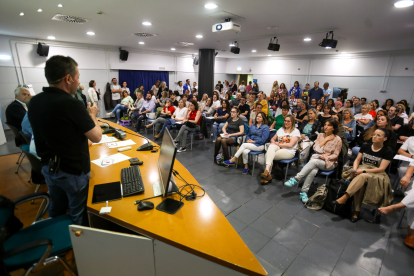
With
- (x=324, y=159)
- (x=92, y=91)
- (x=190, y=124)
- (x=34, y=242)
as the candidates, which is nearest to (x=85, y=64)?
(x=92, y=91)

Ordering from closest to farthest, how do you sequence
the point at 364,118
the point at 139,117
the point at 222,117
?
1. the point at 364,118
2. the point at 222,117
3. the point at 139,117

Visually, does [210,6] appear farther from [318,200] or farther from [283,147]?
[318,200]

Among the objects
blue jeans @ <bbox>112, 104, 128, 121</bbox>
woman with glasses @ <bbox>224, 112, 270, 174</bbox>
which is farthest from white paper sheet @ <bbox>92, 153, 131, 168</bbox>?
blue jeans @ <bbox>112, 104, 128, 121</bbox>

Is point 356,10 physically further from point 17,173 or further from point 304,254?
point 17,173

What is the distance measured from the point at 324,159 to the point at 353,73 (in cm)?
865

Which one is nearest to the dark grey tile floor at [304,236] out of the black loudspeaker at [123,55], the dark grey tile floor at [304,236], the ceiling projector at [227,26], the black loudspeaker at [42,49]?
the dark grey tile floor at [304,236]

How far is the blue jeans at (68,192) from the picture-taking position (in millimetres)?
1521

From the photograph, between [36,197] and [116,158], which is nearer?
[36,197]

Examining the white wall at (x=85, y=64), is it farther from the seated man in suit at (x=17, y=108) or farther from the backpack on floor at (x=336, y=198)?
the backpack on floor at (x=336, y=198)

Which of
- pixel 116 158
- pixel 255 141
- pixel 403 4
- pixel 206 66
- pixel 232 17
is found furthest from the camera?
pixel 206 66

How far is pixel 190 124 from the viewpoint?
5.12m

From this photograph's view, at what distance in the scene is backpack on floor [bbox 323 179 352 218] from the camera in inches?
108

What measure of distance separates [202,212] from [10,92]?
858 centimetres

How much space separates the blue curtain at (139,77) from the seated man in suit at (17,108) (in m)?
6.41
